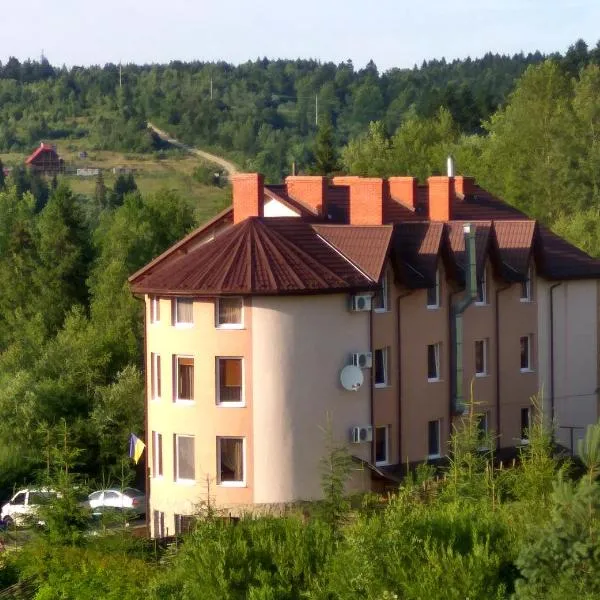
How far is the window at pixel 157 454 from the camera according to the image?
3459cm

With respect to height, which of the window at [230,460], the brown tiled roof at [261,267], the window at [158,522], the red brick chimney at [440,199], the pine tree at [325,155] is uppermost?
the pine tree at [325,155]

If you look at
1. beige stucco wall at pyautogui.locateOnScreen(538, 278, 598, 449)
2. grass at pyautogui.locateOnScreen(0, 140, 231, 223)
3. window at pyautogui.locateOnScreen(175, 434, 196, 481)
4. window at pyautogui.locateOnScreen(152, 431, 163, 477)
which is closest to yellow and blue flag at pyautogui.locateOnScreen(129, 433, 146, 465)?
window at pyautogui.locateOnScreen(152, 431, 163, 477)

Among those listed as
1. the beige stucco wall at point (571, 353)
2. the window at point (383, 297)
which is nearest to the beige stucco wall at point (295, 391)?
the window at point (383, 297)

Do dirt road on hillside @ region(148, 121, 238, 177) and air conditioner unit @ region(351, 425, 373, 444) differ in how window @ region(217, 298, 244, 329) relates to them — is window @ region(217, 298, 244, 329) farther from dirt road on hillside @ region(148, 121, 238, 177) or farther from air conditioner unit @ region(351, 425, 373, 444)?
dirt road on hillside @ region(148, 121, 238, 177)

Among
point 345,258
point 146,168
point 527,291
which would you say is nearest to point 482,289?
point 527,291

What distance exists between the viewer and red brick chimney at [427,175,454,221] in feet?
131

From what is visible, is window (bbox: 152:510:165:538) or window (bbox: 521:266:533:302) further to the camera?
window (bbox: 521:266:533:302)

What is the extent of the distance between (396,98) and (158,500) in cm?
12886

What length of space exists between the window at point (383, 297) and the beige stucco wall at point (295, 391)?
1253mm

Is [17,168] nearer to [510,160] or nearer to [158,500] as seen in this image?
[510,160]

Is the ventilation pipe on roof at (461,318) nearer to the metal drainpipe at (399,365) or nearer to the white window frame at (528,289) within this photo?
the metal drainpipe at (399,365)

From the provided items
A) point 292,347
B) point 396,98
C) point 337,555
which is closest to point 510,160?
point 292,347

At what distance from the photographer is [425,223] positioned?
1432 inches

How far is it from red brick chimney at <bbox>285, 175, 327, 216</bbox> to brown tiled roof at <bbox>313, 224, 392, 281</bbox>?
254cm
